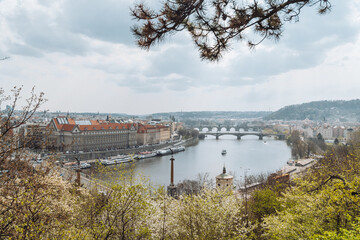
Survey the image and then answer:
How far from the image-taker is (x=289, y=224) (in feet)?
14.9

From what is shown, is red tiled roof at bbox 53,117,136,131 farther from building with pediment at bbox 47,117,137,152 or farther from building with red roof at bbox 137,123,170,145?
building with red roof at bbox 137,123,170,145

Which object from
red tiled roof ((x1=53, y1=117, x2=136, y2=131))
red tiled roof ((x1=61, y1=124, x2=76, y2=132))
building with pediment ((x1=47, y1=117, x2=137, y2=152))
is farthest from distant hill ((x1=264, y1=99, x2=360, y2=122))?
red tiled roof ((x1=61, y1=124, x2=76, y2=132))

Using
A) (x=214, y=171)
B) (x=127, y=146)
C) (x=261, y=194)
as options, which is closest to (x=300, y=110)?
(x=127, y=146)

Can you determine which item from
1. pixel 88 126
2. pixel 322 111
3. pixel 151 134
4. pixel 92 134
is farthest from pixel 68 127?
pixel 322 111

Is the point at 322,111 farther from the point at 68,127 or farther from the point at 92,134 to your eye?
the point at 68,127

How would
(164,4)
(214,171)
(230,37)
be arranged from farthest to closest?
1. (214,171)
2. (230,37)
3. (164,4)

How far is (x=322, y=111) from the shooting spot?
141750 mm

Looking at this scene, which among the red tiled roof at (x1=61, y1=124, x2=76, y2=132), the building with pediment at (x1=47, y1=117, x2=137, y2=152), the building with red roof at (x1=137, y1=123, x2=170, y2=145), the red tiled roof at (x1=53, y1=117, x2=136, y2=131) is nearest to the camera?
the building with pediment at (x1=47, y1=117, x2=137, y2=152)

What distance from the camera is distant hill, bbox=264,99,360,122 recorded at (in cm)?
13475

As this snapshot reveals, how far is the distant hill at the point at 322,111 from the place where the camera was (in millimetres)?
134750

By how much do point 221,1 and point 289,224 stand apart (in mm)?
3717

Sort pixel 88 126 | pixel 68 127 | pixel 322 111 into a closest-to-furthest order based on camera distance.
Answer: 1. pixel 68 127
2. pixel 88 126
3. pixel 322 111

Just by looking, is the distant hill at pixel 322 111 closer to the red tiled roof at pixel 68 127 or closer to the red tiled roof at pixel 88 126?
the red tiled roof at pixel 88 126

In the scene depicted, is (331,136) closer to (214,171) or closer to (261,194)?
(214,171)
